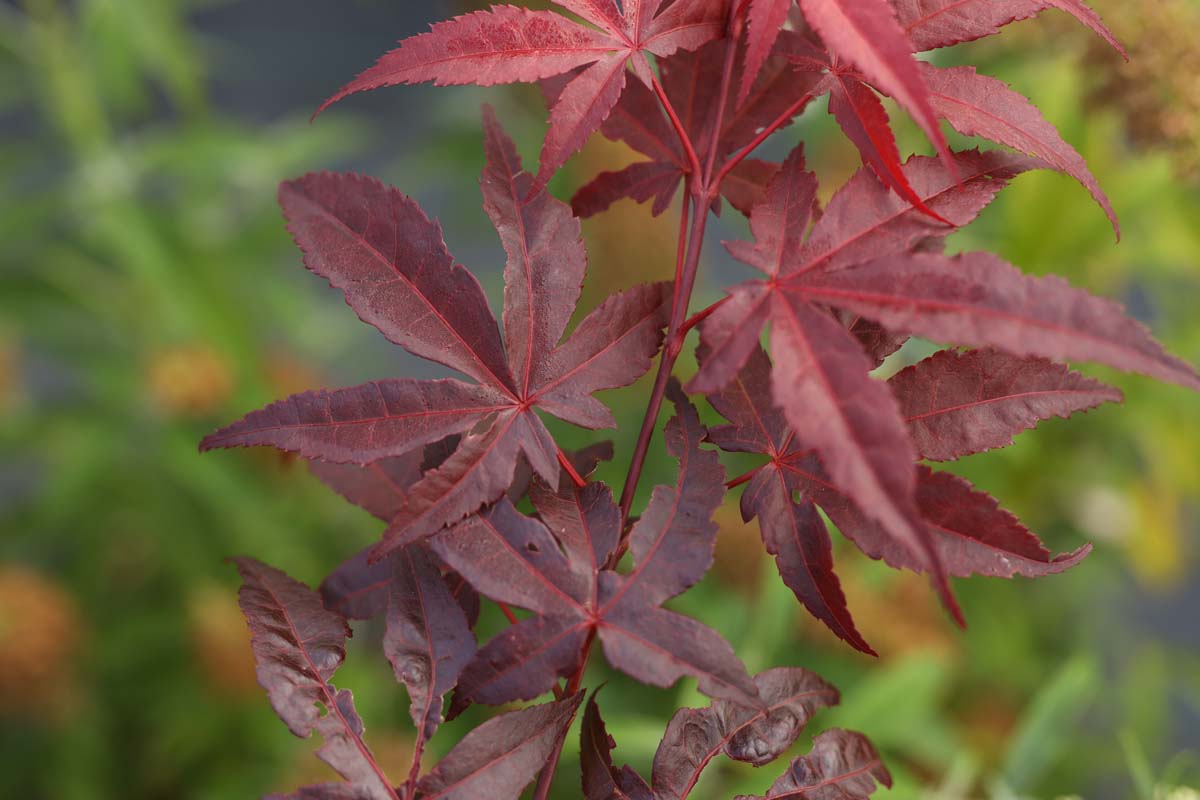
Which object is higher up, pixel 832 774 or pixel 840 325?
pixel 840 325

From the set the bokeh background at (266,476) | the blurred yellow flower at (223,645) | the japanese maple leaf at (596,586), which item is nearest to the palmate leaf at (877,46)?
the japanese maple leaf at (596,586)

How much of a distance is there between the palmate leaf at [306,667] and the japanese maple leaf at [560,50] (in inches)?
5.3

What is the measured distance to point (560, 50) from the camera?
289 millimetres

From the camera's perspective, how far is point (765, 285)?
264 mm

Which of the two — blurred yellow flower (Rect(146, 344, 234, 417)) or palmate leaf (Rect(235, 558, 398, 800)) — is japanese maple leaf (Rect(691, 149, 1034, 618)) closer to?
palmate leaf (Rect(235, 558, 398, 800))

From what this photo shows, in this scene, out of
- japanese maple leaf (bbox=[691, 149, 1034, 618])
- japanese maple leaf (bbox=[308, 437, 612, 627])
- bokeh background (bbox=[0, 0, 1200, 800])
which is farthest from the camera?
bokeh background (bbox=[0, 0, 1200, 800])

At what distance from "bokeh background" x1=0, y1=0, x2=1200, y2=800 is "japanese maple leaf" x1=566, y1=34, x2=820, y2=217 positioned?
13.9 inches

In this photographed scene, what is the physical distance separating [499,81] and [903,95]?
11 cm

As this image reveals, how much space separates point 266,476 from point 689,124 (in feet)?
2.36

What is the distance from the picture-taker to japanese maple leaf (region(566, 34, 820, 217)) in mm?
337

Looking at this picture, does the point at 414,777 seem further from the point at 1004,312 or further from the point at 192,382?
the point at 192,382

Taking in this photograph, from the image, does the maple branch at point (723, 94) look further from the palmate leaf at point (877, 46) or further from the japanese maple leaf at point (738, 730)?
the japanese maple leaf at point (738, 730)

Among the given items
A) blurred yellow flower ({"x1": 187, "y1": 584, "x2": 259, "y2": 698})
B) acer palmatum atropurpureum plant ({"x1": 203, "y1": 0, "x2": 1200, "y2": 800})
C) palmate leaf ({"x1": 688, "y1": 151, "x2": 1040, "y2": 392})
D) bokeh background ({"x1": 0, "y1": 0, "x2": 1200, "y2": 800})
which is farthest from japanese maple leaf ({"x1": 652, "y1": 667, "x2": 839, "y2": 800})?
blurred yellow flower ({"x1": 187, "y1": 584, "x2": 259, "y2": 698})

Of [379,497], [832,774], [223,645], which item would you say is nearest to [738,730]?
[832,774]
